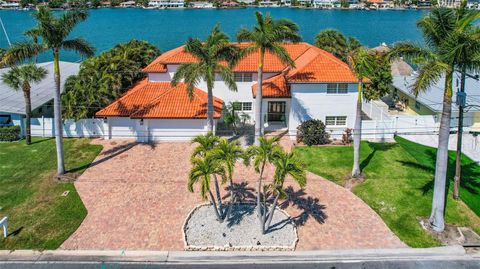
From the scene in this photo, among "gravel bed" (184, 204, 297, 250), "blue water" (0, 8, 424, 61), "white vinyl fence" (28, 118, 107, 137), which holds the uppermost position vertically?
"blue water" (0, 8, 424, 61)

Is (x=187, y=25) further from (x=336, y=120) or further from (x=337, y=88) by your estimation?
(x=337, y=88)

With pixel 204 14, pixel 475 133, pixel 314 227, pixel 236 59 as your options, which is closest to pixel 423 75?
pixel 314 227

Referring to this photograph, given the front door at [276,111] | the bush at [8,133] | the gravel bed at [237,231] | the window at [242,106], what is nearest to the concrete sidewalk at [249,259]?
the gravel bed at [237,231]

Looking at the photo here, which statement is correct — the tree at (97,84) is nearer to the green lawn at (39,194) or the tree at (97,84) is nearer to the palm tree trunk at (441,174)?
the green lawn at (39,194)

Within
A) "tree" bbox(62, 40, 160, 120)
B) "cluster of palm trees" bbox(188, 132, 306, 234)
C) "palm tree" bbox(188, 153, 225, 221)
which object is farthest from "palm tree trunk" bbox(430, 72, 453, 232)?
"tree" bbox(62, 40, 160, 120)

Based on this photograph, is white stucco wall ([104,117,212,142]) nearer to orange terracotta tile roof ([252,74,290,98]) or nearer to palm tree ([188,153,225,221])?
orange terracotta tile roof ([252,74,290,98])

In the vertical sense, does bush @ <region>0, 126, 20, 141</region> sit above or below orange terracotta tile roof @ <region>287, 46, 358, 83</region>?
below

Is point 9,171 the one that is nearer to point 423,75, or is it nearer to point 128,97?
point 128,97

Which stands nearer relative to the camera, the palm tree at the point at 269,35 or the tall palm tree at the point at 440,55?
the tall palm tree at the point at 440,55
